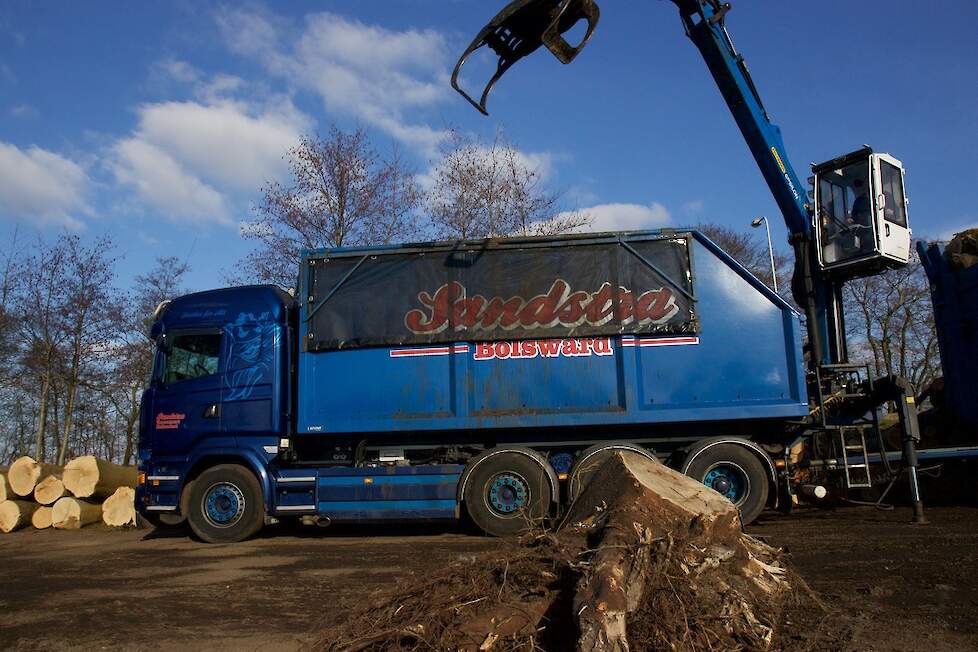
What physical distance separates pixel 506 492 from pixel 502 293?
2.52m

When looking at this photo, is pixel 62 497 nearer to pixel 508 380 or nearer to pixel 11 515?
pixel 11 515

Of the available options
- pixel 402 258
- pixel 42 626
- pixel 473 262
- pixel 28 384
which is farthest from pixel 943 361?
pixel 28 384

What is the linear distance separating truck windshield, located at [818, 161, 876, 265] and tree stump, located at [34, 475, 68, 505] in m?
13.2

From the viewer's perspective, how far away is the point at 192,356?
9391 mm

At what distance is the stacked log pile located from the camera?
12.0 meters

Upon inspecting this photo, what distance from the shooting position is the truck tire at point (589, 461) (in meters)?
8.27

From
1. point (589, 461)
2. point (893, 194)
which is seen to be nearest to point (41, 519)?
point (589, 461)

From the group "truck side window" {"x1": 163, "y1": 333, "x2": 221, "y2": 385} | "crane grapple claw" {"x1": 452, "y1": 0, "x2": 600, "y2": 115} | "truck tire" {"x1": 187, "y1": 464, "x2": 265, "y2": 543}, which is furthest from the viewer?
"truck side window" {"x1": 163, "y1": 333, "x2": 221, "y2": 385}

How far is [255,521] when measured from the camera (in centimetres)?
906

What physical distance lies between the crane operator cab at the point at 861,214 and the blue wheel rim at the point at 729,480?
3.24 m

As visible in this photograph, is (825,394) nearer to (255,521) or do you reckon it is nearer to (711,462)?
(711,462)

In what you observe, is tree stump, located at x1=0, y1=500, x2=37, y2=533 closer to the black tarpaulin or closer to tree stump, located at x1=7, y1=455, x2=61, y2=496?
tree stump, located at x1=7, y1=455, x2=61, y2=496

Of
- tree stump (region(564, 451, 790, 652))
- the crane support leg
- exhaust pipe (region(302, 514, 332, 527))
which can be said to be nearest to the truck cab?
exhaust pipe (region(302, 514, 332, 527))

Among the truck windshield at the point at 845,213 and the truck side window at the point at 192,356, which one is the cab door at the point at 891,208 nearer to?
the truck windshield at the point at 845,213
